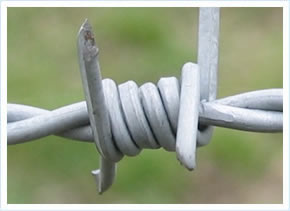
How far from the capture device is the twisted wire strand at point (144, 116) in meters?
0.81

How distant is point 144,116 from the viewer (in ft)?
2.67

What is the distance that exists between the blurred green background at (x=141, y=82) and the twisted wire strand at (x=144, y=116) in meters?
1.15

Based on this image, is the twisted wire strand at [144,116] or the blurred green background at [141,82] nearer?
the twisted wire strand at [144,116]

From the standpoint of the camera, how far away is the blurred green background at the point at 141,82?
206 cm

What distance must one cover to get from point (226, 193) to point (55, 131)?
50.9 inches

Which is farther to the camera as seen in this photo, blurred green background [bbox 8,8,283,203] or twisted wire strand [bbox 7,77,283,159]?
blurred green background [bbox 8,8,283,203]

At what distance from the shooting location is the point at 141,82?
227 centimetres

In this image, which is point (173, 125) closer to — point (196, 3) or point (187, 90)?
point (187, 90)

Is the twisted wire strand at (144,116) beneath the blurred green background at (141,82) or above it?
above

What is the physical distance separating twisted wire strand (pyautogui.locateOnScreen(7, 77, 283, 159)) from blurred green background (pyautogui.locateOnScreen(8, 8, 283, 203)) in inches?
45.5

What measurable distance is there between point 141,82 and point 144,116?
1458 mm

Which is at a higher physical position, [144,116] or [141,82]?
[144,116]

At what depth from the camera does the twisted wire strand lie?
0.81 meters

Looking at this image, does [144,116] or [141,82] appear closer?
[144,116]
